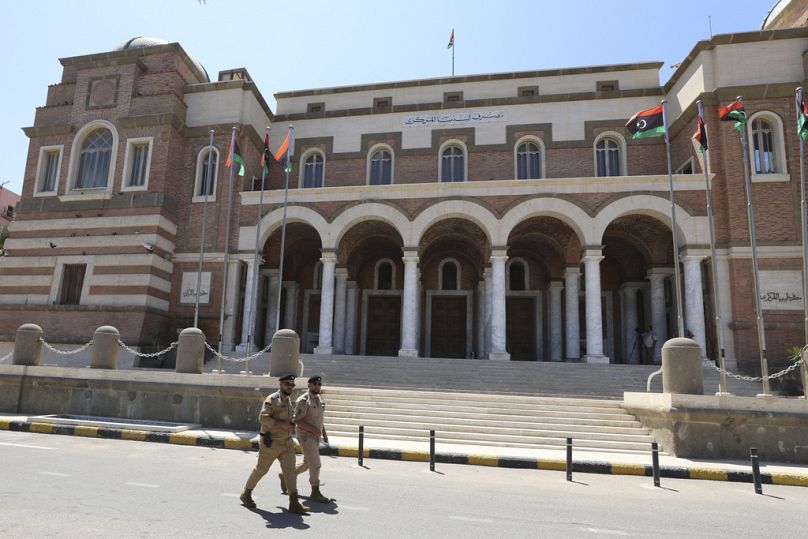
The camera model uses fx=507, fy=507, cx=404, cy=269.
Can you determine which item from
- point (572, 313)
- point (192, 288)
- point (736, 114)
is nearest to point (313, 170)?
point (192, 288)

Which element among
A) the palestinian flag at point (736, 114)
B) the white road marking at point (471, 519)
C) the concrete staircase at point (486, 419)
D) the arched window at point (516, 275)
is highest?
the palestinian flag at point (736, 114)

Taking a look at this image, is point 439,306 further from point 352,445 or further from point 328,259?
point 352,445

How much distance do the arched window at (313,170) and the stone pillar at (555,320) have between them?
12.4m

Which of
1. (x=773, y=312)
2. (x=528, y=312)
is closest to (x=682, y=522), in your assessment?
(x=773, y=312)

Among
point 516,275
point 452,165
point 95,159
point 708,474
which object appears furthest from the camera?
point 516,275

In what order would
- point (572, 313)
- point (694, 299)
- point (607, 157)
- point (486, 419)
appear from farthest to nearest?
point (607, 157) < point (572, 313) < point (694, 299) < point (486, 419)

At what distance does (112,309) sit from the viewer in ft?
66.2

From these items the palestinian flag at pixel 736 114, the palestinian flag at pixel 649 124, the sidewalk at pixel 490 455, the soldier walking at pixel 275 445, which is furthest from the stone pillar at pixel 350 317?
the soldier walking at pixel 275 445

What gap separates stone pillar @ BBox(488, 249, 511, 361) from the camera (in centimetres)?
1836

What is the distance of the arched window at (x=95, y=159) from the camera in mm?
22766

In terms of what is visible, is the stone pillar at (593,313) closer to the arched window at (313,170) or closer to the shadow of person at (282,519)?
the arched window at (313,170)

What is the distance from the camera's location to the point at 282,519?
218 inches

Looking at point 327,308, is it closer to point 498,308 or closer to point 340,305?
point 340,305

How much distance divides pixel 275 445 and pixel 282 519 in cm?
87
